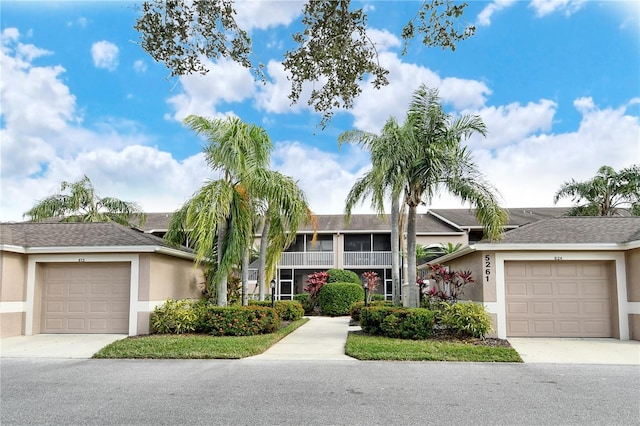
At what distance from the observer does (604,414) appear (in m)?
5.96

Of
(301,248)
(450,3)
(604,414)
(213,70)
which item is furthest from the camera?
(301,248)

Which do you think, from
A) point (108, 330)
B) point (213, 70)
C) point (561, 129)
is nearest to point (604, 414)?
point (213, 70)

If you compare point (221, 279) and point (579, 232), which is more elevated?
point (579, 232)

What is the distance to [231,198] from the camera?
14.0 metres

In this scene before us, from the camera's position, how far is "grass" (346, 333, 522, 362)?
32.5 ft

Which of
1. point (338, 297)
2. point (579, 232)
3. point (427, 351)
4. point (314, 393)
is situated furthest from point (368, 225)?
point (314, 393)

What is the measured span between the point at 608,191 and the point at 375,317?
53.1 feet

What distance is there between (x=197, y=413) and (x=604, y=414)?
202 inches

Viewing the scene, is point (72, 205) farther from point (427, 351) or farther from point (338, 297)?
point (427, 351)

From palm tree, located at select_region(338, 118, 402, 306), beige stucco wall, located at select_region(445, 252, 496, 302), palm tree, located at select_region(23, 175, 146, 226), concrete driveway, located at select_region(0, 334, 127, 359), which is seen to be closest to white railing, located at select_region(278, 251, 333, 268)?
palm tree, located at select_region(23, 175, 146, 226)

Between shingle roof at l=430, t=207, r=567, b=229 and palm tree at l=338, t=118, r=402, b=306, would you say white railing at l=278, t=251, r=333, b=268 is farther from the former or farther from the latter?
palm tree at l=338, t=118, r=402, b=306

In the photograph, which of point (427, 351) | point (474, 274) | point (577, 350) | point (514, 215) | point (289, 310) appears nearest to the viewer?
point (427, 351)

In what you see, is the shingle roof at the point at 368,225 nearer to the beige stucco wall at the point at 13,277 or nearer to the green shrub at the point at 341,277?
the green shrub at the point at 341,277

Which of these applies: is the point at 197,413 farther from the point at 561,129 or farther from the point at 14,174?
the point at 561,129
